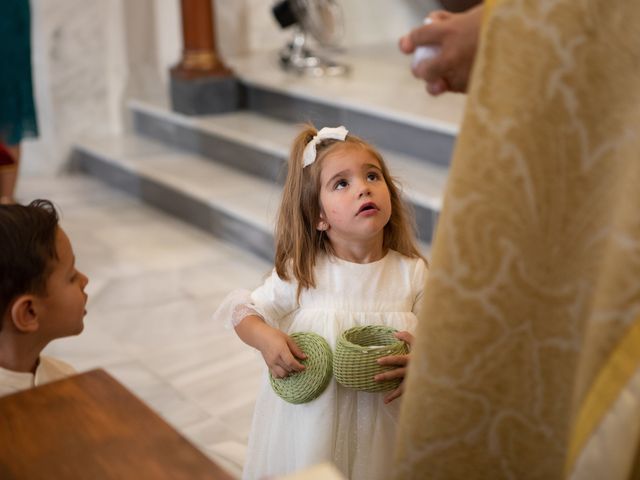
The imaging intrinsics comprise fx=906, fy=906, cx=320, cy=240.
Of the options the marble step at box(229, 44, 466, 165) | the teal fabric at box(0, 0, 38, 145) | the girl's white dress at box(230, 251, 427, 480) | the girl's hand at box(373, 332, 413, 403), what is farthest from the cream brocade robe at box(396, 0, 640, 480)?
the teal fabric at box(0, 0, 38, 145)

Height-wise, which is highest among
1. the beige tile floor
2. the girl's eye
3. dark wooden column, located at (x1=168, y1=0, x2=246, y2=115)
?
the girl's eye

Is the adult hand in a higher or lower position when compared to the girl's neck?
higher

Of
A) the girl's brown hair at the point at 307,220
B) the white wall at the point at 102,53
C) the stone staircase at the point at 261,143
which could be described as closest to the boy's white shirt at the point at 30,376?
the girl's brown hair at the point at 307,220

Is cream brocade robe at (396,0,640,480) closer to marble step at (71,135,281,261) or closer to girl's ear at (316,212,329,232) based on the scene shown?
girl's ear at (316,212,329,232)

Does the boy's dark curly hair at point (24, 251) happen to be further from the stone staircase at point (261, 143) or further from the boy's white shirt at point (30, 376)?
the stone staircase at point (261, 143)

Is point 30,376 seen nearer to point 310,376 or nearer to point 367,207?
point 310,376

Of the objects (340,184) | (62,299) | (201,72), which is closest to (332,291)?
(340,184)

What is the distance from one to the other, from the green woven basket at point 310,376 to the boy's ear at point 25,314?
1.42ft

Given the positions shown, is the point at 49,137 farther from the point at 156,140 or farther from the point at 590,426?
the point at 590,426

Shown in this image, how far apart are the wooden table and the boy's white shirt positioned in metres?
0.48

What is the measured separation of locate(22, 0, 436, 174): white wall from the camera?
515 centimetres

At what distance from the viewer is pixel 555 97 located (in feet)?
2.70

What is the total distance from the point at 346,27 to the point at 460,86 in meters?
4.96

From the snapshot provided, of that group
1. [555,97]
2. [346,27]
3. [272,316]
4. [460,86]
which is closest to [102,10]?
[346,27]
